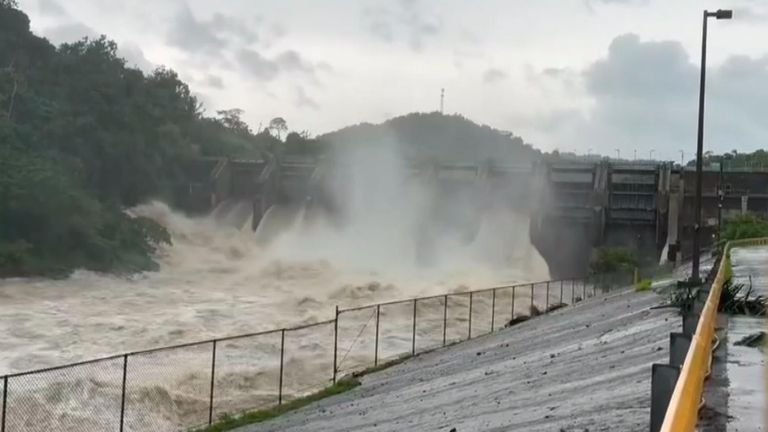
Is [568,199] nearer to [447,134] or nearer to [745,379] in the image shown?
[745,379]

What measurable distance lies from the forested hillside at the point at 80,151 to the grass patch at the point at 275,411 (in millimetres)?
28637

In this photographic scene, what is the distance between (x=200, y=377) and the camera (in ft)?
66.0

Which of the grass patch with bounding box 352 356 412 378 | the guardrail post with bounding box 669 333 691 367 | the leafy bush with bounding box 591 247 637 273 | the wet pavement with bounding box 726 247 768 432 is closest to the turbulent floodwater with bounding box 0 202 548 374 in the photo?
the leafy bush with bounding box 591 247 637 273

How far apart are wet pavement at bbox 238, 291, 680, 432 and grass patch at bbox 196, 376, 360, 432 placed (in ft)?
1.40

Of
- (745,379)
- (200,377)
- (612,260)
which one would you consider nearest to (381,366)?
(200,377)

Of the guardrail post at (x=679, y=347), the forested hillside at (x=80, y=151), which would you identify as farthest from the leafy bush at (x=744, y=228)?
the guardrail post at (x=679, y=347)

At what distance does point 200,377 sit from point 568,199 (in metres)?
35.1

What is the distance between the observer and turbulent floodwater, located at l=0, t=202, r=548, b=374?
28.3 metres

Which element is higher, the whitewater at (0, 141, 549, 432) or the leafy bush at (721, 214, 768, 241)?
the leafy bush at (721, 214, 768, 241)

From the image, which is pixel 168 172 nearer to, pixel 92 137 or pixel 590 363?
pixel 92 137

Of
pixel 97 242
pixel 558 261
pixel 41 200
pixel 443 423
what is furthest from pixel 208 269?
pixel 443 423

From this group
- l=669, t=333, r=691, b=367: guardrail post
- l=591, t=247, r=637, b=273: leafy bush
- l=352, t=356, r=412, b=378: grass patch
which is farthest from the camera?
l=591, t=247, r=637, b=273: leafy bush

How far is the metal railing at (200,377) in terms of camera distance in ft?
54.5

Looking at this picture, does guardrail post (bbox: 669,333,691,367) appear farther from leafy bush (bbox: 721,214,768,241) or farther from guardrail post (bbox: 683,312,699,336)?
leafy bush (bbox: 721,214,768,241)
